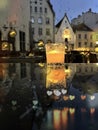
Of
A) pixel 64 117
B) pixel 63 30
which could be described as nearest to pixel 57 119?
pixel 64 117

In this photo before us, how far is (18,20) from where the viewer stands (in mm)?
26938

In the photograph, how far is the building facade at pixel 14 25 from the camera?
23616 mm

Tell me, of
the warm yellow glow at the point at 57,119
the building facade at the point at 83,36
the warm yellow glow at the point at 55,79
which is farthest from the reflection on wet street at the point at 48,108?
the building facade at the point at 83,36

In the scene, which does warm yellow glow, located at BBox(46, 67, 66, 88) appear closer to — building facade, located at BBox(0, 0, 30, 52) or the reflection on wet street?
the reflection on wet street

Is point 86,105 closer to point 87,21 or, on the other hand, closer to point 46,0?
point 46,0

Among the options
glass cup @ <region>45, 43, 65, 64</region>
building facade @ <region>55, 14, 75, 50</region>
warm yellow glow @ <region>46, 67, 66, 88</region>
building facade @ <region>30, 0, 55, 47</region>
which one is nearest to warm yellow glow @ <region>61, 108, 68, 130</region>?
warm yellow glow @ <region>46, 67, 66, 88</region>

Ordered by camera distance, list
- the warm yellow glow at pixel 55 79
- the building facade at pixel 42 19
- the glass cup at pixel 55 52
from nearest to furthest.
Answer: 1. the warm yellow glow at pixel 55 79
2. the glass cup at pixel 55 52
3. the building facade at pixel 42 19

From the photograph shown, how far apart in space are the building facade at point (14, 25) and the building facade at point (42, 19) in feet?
81.4

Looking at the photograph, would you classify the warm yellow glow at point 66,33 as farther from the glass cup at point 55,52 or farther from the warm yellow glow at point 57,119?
the warm yellow glow at point 57,119

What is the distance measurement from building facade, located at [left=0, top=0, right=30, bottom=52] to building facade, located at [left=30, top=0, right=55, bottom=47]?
24817 millimetres

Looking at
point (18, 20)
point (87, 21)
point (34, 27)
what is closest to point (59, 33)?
point (34, 27)

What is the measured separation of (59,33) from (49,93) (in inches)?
2311

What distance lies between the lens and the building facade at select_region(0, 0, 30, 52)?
77.5 ft

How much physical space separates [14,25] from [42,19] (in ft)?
101
